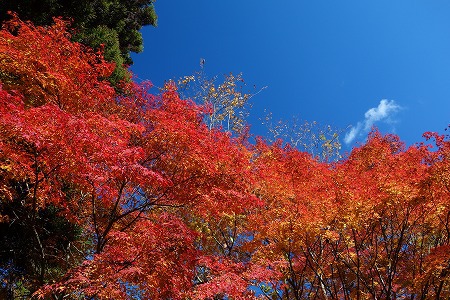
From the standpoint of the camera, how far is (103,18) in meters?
17.4

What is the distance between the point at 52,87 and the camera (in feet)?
35.2

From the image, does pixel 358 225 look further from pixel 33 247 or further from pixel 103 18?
pixel 103 18

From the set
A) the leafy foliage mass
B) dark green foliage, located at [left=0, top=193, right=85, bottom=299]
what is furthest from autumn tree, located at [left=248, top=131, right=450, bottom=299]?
dark green foliage, located at [left=0, top=193, right=85, bottom=299]

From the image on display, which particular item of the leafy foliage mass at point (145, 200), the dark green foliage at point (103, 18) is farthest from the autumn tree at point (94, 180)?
the dark green foliage at point (103, 18)

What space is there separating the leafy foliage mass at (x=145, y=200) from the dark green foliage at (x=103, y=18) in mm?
1410

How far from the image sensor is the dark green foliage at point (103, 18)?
45.0 feet

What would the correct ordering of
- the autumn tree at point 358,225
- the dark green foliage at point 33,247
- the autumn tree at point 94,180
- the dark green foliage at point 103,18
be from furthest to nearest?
1. the dark green foliage at point 103,18
2. the dark green foliage at point 33,247
3. the autumn tree at point 358,225
4. the autumn tree at point 94,180

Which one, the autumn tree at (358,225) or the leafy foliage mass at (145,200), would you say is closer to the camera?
the leafy foliage mass at (145,200)

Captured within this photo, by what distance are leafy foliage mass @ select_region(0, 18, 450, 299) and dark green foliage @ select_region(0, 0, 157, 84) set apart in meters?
1.41

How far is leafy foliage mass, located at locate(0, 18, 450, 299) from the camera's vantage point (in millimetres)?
8203

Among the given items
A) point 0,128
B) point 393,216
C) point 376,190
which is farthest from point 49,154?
point 393,216

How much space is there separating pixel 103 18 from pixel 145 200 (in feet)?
34.5

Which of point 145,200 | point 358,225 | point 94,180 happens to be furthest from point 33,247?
point 358,225

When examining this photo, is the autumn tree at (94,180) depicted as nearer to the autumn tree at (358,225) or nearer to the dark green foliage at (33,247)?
the dark green foliage at (33,247)
